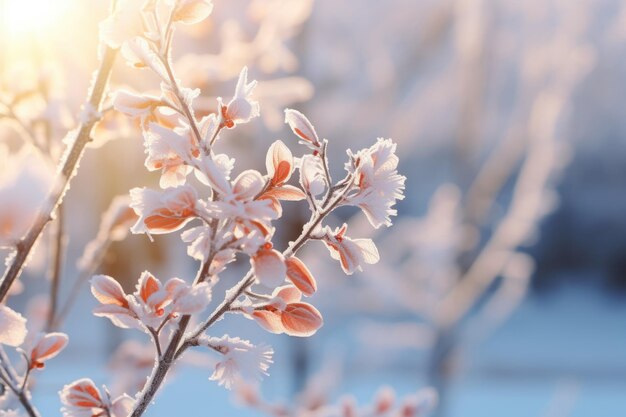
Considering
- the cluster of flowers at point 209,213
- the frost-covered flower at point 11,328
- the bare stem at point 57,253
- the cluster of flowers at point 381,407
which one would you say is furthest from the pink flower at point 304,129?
the cluster of flowers at point 381,407

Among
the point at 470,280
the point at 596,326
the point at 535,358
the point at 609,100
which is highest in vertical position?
the point at 609,100

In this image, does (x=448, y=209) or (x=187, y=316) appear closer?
(x=187, y=316)

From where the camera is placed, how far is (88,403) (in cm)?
66

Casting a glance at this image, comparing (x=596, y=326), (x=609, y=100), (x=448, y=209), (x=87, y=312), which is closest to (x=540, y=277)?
(x=596, y=326)

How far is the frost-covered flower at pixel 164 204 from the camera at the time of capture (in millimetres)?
565

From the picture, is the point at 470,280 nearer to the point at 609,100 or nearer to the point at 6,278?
the point at 6,278

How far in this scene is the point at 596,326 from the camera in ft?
38.1

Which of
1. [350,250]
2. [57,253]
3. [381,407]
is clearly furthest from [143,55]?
[381,407]

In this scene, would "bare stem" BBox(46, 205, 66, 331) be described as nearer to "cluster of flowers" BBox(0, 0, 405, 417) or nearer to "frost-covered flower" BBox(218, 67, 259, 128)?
"cluster of flowers" BBox(0, 0, 405, 417)

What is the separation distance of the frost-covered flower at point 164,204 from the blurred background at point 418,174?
0.34 meters

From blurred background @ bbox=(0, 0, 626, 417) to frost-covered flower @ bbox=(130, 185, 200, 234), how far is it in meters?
0.34

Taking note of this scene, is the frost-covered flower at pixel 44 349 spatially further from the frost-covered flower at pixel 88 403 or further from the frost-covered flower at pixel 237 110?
the frost-covered flower at pixel 237 110

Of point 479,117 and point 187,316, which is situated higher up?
point 479,117

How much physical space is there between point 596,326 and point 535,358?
6.82 ft
